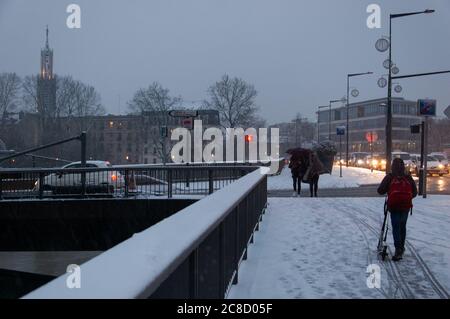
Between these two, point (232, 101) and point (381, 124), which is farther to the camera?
point (381, 124)

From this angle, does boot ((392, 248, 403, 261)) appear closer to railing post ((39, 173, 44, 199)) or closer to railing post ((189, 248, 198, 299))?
railing post ((189, 248, 198, 299))

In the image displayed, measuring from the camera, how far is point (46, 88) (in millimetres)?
79812

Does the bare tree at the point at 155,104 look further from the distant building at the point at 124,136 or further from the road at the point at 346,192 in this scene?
the road at the point at 346,192

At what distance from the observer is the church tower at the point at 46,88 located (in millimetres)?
79000

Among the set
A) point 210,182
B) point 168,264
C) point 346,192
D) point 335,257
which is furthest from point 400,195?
point 346,192

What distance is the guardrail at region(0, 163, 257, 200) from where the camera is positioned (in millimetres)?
18922

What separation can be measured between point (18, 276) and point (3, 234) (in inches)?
76.1

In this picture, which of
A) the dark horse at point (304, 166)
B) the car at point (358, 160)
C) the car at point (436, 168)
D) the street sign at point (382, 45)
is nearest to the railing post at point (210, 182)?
the dark horse at point (304, 166)

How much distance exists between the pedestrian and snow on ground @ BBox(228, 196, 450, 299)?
0.31 metres

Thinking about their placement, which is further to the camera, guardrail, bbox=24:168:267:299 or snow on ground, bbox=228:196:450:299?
snow on ground, bbox=228:196:450:299

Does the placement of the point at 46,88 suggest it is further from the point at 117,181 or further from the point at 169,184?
the point at 169,184

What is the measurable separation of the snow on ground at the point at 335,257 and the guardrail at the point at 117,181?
548cm

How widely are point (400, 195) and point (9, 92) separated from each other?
76.9 meters

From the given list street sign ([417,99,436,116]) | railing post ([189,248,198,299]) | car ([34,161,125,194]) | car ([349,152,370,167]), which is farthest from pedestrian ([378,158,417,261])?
car ([349,152,370,167])
